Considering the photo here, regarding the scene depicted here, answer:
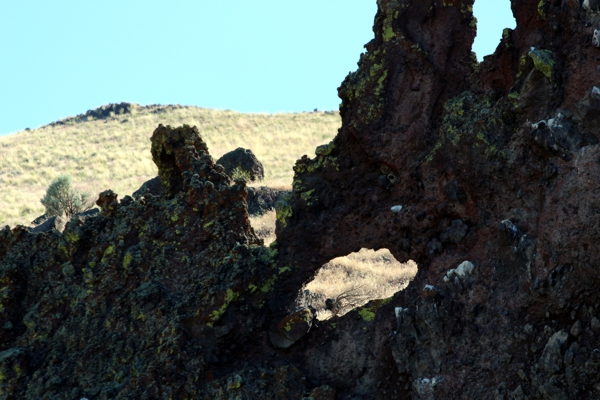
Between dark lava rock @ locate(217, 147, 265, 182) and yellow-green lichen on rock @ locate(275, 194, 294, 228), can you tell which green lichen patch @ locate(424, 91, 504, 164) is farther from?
dark lava rock @ locate(217, 147, 265, 182)

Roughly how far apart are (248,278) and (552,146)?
2.47 m

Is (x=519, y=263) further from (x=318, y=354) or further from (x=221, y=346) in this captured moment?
(x=221, y=346)

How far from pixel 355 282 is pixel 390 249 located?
7.53m

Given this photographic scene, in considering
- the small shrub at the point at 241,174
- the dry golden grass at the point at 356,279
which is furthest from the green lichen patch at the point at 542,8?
the small shrub at the point at 241,174

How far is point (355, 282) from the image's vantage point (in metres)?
13.1

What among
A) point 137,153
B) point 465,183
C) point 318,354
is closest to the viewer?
point 465,183

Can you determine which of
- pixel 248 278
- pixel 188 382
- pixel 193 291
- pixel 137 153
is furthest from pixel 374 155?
pixel 137 153

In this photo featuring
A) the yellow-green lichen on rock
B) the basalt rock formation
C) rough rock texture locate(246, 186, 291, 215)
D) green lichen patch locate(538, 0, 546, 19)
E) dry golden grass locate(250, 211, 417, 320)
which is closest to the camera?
the basalt rock formation

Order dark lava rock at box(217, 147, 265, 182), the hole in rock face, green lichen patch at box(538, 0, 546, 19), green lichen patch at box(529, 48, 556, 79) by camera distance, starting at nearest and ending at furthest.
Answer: green lichen patch at box(529, 48, 556, 79) → green lichen patch at box(538, 0, 546, 19) → the hole in rock face → dark lava rock at box(217, 147, 265, 182)

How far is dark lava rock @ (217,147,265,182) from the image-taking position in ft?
77.3

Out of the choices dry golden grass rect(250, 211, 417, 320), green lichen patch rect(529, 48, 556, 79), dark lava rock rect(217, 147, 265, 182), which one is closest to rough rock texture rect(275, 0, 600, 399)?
green lichen patch rect(529, 48, 556, 79)

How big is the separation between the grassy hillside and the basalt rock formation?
72.9ft

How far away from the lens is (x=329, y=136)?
45781 millimetres

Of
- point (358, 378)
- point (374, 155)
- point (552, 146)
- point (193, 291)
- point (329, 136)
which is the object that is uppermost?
point (329, 136)
